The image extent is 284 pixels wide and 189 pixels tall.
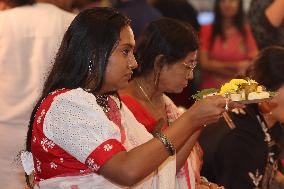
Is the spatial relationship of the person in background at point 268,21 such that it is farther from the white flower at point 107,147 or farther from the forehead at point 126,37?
the white flower at point 107,147

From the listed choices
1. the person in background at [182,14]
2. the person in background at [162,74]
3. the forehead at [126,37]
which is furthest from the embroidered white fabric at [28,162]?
the person in background at [182,14]

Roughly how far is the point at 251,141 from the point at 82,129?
1.50 metres

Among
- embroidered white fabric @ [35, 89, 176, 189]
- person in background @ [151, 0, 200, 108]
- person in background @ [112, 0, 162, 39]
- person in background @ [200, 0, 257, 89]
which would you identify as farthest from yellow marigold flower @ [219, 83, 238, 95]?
person in background @ [200, 0, 257, 89]

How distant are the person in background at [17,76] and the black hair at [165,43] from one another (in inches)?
20.2

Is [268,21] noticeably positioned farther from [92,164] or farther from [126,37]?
[92,164]

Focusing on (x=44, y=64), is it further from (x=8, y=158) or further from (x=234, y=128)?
(x=234, y=128)

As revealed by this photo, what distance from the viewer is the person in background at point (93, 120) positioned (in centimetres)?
232

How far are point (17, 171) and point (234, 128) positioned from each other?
3.50 feet

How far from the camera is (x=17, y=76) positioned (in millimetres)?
3525

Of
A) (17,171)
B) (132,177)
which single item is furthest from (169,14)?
(132,177)

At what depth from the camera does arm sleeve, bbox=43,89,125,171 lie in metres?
2.32

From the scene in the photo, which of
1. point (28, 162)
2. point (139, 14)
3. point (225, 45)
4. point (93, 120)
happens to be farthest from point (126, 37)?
point (225, 45)

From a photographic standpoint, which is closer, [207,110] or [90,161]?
[90,161]

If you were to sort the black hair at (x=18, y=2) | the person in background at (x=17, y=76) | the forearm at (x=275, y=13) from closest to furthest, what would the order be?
the person in background at (x=17, y=76) → the black hair at (x=18, y=2) → the forearm at (x=275, y=13)
